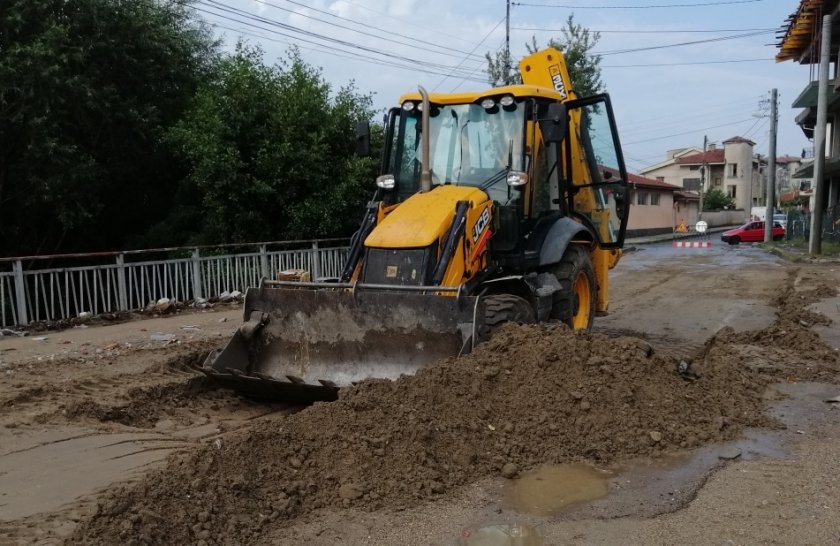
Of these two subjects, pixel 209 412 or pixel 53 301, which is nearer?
pixel 209 412

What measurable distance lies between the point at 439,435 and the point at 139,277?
30.4ft

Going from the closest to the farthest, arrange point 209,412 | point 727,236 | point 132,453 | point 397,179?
point 132,453, point 209,412, point 397,179, point 727,236

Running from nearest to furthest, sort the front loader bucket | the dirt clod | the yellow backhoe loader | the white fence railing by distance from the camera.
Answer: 1. the dirt clod
2. the front loader bucket
3. the yellow backhoe loader
4. the white fence railing

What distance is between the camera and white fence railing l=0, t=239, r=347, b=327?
36.4 feet

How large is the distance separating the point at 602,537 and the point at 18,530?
3.12 meters

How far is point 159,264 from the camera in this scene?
13047mm

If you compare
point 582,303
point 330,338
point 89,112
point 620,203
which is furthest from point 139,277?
point 620,203

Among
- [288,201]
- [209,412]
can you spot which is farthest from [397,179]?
[288,201]

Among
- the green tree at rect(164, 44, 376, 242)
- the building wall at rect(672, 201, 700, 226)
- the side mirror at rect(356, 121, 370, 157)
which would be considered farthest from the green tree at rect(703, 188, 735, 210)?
the side mirror at rect(356, 121, 370, 157)

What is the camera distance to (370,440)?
4.86 metres

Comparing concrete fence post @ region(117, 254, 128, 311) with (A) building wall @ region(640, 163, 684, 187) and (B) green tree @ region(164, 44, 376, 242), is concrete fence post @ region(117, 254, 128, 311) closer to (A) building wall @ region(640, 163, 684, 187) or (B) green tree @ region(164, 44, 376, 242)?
(B) green tree @ region(164, 44, 376, 242)

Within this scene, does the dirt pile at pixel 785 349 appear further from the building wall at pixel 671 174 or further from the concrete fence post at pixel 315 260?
the building wall at pixel 671 174

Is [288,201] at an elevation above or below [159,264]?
above

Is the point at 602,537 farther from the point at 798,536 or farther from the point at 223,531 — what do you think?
the point at 223,531
